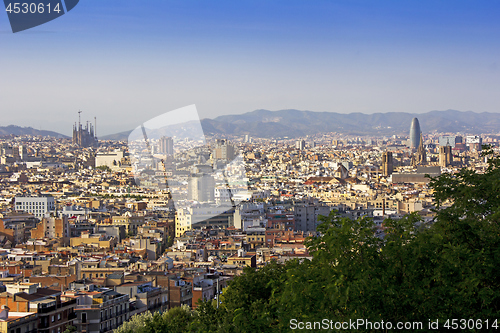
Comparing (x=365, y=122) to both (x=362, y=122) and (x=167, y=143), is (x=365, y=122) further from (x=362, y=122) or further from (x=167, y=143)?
(x=167, y=143)

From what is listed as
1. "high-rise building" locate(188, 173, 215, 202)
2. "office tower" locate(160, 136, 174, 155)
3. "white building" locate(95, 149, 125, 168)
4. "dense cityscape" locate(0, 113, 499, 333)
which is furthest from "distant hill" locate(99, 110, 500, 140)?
"office tower" locate(160, 136, 174, 155)

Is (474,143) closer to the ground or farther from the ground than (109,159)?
farther from the ground

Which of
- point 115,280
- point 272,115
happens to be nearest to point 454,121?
point 272,115

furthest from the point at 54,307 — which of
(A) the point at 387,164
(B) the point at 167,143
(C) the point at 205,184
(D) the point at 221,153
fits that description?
(A) the point at 387,164

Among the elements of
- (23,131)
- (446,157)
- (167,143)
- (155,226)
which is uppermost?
(23,131)

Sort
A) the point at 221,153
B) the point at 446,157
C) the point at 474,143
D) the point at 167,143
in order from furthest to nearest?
the point at 474,143 < the point at 446,157 < the point at 221,153 < the point at 167,143

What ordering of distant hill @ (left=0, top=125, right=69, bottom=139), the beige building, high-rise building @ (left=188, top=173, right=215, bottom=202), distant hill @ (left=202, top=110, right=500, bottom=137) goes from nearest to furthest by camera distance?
high-rise building @ (left=188, top=173, right=215, bottom=202) → the beige building → distant hill @ (left=0, top=125, right=69, bottom=139) → distant hill @ (left=202, top=110, right=500, bottom=137)

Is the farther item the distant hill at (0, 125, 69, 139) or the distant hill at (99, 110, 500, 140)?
the distant hill at (99, 110, 500, 140)

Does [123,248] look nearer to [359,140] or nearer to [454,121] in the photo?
[359,140]

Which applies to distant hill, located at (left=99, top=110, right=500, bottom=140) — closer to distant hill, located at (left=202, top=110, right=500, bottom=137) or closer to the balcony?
distant hill, located at (left=202, top=110, right=500, bottom=137)
